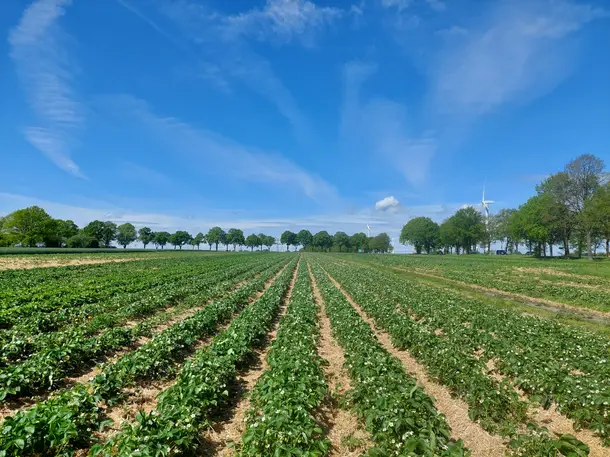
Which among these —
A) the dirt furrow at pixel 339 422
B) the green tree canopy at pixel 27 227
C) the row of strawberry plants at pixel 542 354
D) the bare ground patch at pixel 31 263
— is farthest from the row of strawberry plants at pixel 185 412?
the green tree canopy at pixel 27 227

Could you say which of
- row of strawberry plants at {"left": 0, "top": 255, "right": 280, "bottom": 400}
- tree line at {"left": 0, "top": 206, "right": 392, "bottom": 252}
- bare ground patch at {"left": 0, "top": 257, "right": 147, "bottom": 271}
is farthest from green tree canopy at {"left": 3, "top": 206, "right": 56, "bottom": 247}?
row of strawberry plants at {"left": 0, "top": 255, "right": 280, "bottom": 400}

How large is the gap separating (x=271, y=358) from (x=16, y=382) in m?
5.62

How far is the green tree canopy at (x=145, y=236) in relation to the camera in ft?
609

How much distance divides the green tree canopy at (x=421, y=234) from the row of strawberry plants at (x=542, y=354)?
140803mm

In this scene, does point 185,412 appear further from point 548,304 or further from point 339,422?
point 548,304

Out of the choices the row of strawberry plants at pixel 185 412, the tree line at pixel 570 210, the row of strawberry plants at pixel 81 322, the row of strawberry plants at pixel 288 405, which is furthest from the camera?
the tree line at pixel 570 210

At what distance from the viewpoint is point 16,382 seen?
6832 mm

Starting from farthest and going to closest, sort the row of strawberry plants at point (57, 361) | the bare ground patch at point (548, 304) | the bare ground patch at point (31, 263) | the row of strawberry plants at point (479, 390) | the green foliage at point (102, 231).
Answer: the green foliage at point (102, 231) → the bare ground patch at point (31, 263) → the bare ground patch at point (548, 304) → the row of strawberry plants at point (57, 361) → the row of strawberry plants at point (479, 390)

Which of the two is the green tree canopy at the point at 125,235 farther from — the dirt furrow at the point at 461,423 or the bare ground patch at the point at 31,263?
the dirt furrow at the point at 461,423

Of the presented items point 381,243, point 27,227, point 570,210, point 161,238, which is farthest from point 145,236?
point 570,210

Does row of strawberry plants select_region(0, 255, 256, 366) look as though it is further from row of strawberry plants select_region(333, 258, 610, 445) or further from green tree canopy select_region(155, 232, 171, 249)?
green tree canopy select_region(155, 232, 171, 249)

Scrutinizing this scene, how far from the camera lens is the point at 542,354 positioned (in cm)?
902

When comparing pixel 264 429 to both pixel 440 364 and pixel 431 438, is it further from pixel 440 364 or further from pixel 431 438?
pixel 440 364

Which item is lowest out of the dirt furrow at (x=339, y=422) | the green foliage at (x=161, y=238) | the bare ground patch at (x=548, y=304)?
the dirt furrow at (x=339, y=422)
